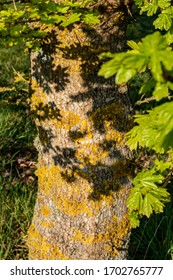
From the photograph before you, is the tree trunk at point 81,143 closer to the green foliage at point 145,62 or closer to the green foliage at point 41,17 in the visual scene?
the green foliage at point 41,17

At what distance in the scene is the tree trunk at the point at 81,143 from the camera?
2.71 meters

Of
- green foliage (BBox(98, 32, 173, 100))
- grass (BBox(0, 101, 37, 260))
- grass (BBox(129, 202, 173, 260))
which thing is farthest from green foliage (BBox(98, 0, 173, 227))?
grass (BBox(0, 101, 37, 260))

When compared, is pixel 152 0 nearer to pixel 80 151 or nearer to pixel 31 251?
pixel 80 151

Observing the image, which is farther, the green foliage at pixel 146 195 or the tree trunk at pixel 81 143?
the tree trunk at pixel 81 143

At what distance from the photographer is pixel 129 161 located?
121 inches

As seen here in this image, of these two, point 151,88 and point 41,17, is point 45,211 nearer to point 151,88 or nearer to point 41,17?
point 151,88

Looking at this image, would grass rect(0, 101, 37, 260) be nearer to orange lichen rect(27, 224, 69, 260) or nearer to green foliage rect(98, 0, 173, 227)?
orange lichen rect(27, 224, 69, 260)

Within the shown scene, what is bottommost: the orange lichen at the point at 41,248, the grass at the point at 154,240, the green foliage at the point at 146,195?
the grass at the point at 154,240

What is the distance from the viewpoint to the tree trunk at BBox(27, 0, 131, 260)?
8.87 feet

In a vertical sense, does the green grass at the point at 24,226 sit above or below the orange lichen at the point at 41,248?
below

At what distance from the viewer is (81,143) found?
284cm

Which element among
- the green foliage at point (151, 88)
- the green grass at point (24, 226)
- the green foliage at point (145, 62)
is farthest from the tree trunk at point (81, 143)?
the green foliage at point (145, 62)

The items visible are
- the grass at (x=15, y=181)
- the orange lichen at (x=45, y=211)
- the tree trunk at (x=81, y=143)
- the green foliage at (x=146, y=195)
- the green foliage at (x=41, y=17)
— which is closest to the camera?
the green foliage at (x=41, y=17)

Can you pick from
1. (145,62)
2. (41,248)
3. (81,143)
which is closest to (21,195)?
(41,248)
